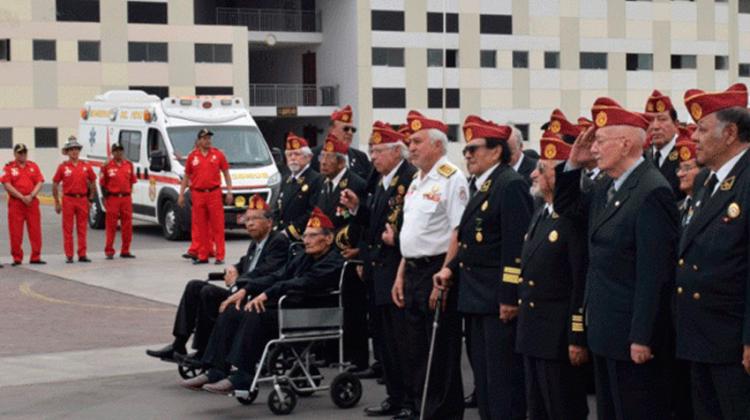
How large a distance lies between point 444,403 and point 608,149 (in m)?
2.92

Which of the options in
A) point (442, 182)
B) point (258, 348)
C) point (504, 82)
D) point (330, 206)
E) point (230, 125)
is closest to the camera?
point (442, 182)

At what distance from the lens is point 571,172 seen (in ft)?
23.7

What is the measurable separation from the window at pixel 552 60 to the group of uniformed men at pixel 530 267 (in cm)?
5890

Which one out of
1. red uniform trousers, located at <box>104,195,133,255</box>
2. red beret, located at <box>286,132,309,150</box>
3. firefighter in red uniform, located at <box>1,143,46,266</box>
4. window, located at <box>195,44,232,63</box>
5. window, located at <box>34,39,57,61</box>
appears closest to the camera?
red beret, located at <box>286,132,309,150</box>

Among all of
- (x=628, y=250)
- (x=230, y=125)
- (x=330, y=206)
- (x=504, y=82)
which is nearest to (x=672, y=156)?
(x=330, y=206)

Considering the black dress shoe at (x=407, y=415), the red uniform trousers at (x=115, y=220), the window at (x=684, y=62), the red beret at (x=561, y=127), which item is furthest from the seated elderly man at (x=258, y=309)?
the window at (x=684, y=62)

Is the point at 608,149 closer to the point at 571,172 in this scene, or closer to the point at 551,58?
the point at 571,172

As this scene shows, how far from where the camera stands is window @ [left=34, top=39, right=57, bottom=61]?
190ft

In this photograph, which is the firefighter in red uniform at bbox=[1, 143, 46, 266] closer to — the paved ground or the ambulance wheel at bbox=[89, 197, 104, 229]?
the paved ground

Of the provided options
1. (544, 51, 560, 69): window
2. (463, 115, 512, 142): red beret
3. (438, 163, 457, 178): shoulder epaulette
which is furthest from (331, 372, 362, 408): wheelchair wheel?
(544, 51, 560, 69): window

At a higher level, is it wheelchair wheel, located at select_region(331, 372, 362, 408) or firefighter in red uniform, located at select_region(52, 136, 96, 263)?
firefighter in red uniform, located at select_region(52, 136, 96, 263)

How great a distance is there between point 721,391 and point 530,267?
158 centimetres

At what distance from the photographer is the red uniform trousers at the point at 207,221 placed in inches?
830

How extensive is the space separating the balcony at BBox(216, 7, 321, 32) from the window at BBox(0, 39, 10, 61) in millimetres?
11011
